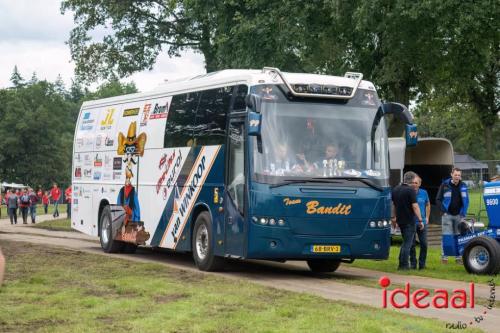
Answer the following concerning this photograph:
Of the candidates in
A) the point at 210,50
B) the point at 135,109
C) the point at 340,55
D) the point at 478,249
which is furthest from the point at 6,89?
the point at 478,249

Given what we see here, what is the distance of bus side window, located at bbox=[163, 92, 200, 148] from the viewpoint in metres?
18.2

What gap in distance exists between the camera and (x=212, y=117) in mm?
17219

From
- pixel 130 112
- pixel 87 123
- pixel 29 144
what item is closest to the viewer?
pixel 130 112

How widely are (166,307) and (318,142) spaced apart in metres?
5.36

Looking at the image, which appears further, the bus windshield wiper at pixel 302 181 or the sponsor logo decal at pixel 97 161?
the sponsor logo decal at pixel 97 161

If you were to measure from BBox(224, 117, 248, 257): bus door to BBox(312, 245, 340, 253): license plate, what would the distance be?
118cm

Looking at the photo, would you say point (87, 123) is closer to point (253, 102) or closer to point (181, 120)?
point (181, 120)

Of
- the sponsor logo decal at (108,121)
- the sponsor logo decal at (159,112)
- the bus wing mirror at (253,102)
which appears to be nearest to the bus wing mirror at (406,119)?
the bus wing mirror at (253,102)

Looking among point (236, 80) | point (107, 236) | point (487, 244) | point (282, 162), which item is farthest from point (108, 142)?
point (487, 244)

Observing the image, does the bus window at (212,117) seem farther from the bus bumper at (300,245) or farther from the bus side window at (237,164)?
the bus bumper at (300,245)

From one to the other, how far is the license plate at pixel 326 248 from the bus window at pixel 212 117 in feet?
8.83

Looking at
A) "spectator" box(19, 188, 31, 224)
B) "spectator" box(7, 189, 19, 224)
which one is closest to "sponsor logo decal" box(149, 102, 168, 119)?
"spectator" box(19, 188, 31, 224)

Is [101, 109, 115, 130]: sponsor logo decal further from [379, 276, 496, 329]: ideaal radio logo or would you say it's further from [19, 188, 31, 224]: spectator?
[19, 188, 31, 224]: spectator

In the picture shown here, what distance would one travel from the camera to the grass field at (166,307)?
973 cm
